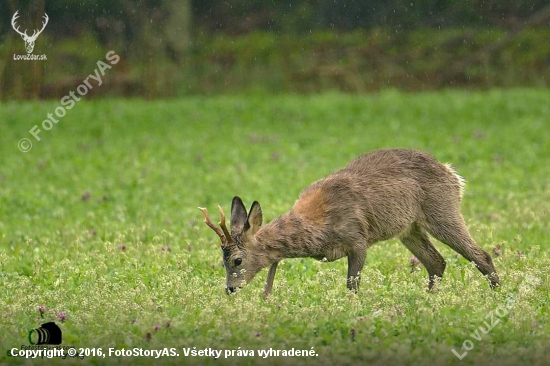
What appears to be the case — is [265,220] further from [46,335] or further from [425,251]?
[46,335]

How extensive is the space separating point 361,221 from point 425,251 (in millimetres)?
860

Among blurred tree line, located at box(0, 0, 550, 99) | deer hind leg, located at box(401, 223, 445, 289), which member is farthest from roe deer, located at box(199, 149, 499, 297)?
blurred tree line, located at box(0, 0, 550, 99)

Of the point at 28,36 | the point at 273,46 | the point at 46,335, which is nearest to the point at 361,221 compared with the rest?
the point at 46,335

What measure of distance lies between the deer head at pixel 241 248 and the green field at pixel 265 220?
150 mm

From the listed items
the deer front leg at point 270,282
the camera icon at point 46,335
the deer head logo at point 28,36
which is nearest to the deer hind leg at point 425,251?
the deer front leg at point 270,282

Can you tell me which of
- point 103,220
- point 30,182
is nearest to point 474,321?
point 103,220

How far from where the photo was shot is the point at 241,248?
7.23 metres

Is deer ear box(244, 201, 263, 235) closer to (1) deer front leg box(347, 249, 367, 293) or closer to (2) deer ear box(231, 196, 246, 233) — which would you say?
(2) deer ear box(231, 196, 246, 233)

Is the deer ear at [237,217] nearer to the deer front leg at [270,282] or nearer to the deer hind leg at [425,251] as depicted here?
the deer front leg at [270,282]

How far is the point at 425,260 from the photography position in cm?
819

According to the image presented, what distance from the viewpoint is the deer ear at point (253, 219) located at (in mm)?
7227

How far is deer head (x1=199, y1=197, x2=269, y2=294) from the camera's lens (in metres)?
7.18

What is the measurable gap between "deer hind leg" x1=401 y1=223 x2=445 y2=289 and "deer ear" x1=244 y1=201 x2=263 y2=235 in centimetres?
148

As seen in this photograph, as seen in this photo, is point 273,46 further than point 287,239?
Yes
